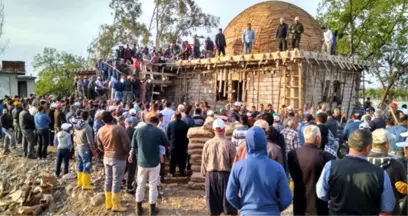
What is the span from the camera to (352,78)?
672 inches

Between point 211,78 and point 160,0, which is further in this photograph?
point 160,0

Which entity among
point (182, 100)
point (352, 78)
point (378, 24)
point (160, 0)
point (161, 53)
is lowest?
point (182, 100)

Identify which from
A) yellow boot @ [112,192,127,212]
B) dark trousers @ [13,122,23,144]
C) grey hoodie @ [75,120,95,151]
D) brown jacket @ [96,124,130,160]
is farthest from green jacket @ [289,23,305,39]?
dark trousers @ [13,122,23,144]

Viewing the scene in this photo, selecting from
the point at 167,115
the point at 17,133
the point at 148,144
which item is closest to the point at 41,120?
the point at 17,133

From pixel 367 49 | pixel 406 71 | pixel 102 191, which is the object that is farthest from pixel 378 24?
pixel 102 191

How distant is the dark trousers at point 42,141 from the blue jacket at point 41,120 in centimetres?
13

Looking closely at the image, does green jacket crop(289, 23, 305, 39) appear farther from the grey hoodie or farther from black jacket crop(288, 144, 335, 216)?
black jacket crop(288, 144, 335, 216)

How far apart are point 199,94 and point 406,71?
19.6 m

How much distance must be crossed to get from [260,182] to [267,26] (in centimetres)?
1743

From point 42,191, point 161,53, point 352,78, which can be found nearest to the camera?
point 42,191

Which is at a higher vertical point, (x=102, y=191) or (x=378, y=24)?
(x=378, y=24)

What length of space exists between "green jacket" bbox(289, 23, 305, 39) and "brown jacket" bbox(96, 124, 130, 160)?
30.4 ft

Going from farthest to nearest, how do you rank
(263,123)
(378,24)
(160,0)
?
(160,0) → (378,24) → (263,123)

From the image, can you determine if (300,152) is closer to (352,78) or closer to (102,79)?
(352,78)
